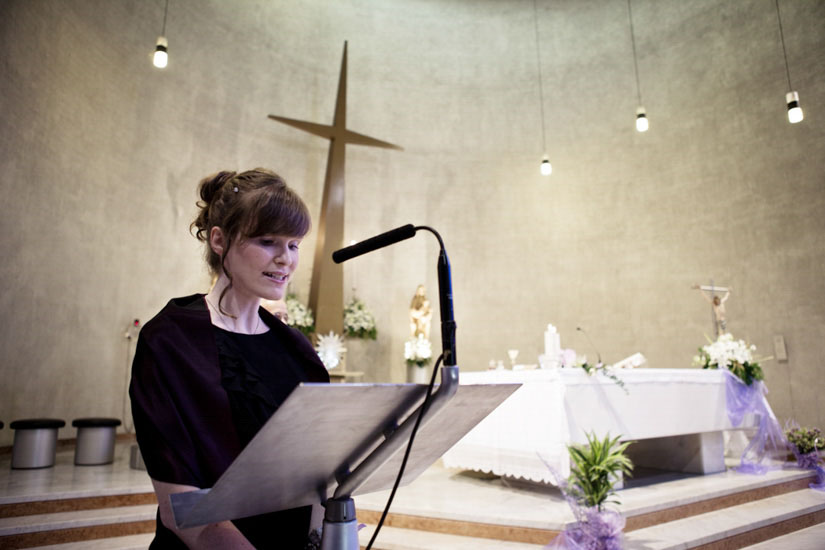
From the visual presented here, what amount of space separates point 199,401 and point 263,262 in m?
0.30

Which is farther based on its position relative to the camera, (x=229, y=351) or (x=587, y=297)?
(x=587, y=297)

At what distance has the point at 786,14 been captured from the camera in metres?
7.02

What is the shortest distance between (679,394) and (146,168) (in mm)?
6620

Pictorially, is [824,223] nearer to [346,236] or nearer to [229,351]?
[346,236]

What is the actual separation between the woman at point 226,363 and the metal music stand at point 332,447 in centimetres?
23

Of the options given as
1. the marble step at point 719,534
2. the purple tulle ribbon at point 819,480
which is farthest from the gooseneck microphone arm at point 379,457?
the purple tulle ribbon at point 819,480

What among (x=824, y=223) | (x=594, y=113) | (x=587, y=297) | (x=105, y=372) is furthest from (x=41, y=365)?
(x=824, y=223)

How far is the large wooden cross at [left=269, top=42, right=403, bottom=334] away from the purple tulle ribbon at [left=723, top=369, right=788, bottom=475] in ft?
15.3

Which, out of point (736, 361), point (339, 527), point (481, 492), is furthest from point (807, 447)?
point (339, 527)

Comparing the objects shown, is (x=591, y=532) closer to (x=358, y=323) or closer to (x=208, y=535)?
(x=208, y=535)

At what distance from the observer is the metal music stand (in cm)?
63

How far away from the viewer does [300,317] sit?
7309 millimetres


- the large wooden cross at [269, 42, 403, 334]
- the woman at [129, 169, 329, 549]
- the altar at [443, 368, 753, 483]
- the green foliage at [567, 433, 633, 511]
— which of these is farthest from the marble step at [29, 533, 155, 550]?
the large wooden cross at [269, 42, 403, 334]

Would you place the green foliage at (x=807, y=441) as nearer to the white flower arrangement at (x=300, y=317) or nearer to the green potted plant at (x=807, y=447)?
the green potted plant at (x=807, y=447)
